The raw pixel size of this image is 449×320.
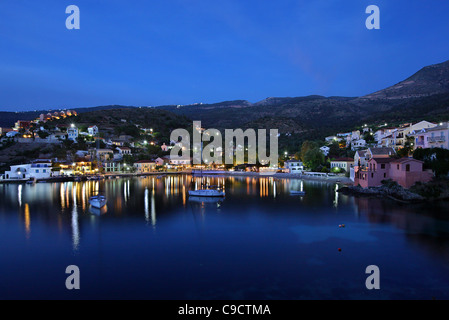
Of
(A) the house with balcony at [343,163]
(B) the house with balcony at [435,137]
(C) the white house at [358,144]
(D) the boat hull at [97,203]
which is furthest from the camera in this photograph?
(C) the white house at [358,144]

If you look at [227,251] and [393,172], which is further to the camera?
[393,172]

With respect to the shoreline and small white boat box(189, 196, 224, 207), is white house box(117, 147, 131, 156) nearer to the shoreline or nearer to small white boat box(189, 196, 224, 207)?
the shoreline

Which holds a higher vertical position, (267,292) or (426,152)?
(426,152)

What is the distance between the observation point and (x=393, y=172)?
22953 mm

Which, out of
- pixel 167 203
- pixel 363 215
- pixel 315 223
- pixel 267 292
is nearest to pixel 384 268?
pixel 267 292

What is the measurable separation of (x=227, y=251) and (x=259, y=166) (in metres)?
41.0

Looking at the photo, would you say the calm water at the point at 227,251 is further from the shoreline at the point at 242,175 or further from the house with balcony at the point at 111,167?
the house with balcony at the point at 111,167

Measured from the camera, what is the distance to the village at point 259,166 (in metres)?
23.8

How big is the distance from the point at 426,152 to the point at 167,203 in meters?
20.0

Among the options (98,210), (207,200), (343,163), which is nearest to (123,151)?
(207,200)

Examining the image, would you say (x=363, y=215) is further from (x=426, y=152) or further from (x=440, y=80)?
(x=440, y=80)

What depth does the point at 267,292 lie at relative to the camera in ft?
25.5

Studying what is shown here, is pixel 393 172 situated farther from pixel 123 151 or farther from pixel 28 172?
pixel 123 151

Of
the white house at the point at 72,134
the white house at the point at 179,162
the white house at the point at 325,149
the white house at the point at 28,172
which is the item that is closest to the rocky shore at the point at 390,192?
the white house at the point at 325,149
